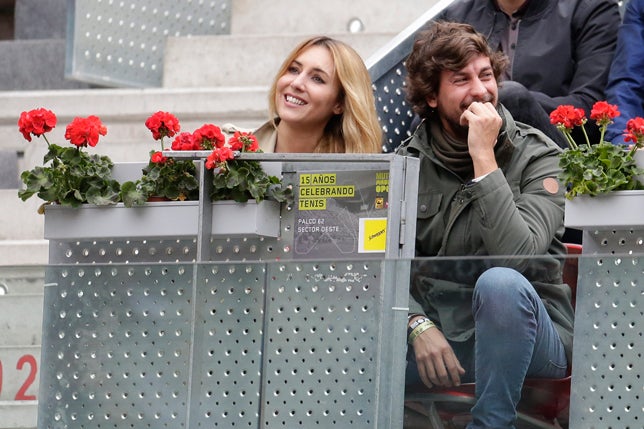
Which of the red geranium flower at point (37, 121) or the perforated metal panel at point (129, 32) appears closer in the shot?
the red geranium flower at point (37, 121)

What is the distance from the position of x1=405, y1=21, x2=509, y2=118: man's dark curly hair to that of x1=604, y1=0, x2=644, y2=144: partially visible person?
773 mm

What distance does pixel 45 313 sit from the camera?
14.2ft

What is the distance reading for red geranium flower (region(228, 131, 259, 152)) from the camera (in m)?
4.34

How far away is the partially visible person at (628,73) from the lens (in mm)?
5469

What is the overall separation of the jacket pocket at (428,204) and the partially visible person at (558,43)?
3.24ft

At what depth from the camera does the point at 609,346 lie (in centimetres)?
384

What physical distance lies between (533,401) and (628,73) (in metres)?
1.91

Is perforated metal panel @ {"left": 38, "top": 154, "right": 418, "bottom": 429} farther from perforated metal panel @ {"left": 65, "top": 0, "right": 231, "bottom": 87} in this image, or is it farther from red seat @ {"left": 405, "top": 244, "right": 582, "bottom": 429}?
perforated metal panel @ {"left": 65, "top": 0, "right": 231, "bottom": 87}

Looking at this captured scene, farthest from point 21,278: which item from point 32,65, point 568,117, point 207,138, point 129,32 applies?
point 32,65

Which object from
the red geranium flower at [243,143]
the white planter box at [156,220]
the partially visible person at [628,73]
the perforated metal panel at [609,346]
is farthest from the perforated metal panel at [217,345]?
the partially visible person at [628,73]

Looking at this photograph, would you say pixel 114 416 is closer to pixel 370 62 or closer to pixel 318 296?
pixel 318 296

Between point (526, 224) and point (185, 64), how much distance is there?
3141 mm

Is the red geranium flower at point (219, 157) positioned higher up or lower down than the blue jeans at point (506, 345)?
higher up

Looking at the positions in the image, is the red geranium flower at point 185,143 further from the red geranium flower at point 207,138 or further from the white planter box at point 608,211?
the white planter box at point 608,211
